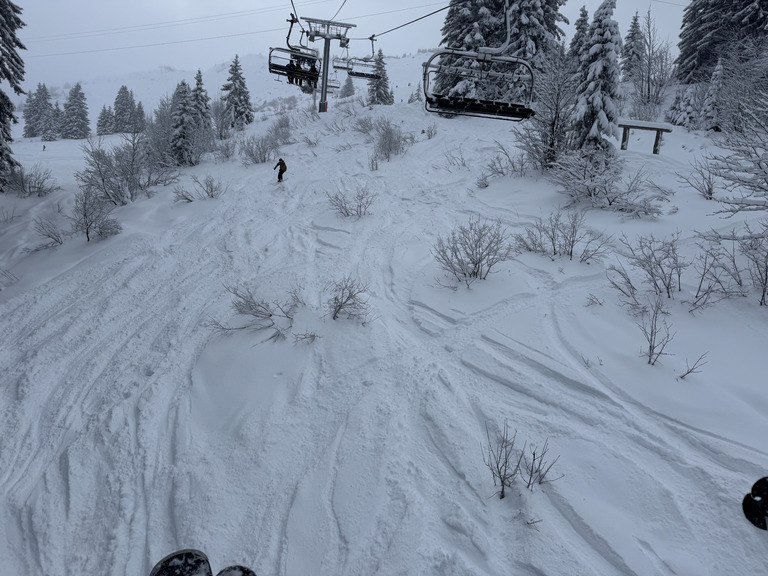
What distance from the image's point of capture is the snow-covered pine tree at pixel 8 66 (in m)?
11.1

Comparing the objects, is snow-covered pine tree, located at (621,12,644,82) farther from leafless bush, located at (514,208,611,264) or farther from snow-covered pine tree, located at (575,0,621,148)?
leafless bush, located at (514,208,611,264)

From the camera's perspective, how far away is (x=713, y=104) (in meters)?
16.8

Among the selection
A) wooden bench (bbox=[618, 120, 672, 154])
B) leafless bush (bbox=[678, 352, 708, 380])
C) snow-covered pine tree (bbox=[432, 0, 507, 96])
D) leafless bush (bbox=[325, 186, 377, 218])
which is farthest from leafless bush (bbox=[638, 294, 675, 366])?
snow-covered pine tree (bbox=[432, 0, 507, 96])

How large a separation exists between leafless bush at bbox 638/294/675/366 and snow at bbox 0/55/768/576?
0.12m

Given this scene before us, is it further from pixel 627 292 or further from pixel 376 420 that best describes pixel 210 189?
pixel 627 292

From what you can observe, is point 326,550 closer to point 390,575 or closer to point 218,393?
point 390,575

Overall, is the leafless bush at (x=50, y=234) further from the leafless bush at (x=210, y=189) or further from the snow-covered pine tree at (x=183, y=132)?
the snow-covered pine tree at (x=183, y=132)

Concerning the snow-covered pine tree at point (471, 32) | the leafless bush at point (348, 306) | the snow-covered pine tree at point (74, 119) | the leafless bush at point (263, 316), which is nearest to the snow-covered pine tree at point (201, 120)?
the snow-covered pine tree at point (471, 32)

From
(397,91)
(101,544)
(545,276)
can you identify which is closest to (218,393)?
(101,544)

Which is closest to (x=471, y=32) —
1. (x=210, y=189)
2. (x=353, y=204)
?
(x=353, y=204)

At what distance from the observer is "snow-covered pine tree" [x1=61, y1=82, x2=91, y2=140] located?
4159 cm

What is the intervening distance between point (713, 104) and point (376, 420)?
20971mm

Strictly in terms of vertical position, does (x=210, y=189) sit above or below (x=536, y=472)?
above

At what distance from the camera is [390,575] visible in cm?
268
